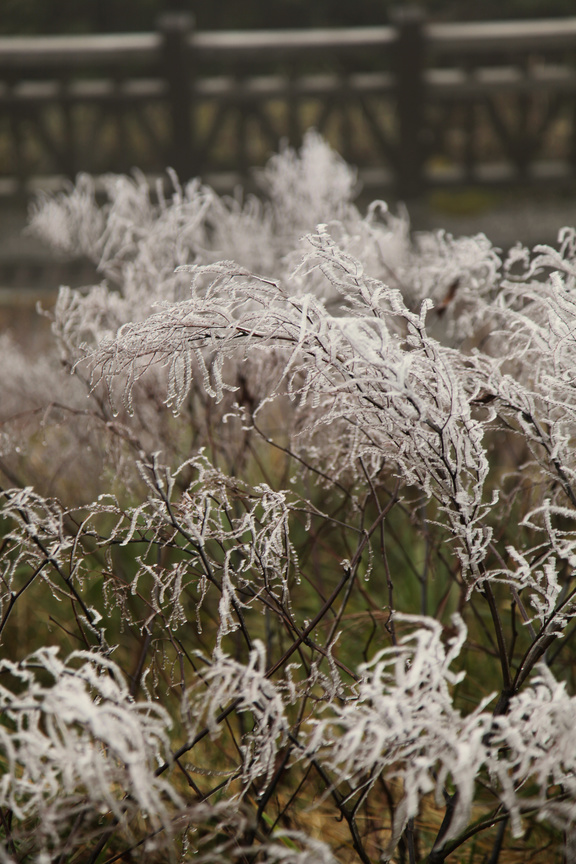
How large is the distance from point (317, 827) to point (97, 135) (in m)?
8.68

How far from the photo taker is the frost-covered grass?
41.3 inches

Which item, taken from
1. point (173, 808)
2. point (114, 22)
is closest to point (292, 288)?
point (173, 808)

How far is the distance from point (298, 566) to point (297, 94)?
8276 millimetres

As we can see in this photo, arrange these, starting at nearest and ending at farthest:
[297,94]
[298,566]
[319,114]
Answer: [298,566], [297,94], [319,114]

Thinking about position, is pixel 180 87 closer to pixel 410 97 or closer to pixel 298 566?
pixel 410 97

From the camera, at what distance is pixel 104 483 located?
2.95m

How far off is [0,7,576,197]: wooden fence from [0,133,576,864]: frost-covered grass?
5834 millimetres

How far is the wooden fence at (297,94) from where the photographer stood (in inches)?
344

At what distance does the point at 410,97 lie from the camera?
888 cm

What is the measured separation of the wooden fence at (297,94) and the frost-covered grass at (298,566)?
5834 mm

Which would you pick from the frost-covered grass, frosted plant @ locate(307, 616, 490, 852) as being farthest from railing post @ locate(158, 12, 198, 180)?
frosted plant @ locate(307, 616, 490, 852)

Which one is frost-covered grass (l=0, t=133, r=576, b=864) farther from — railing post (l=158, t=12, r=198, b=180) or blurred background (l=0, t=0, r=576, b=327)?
railing post (l=158, t=12, r=198, b=180)

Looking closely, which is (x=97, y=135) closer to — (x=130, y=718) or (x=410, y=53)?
(x=410, y=53)

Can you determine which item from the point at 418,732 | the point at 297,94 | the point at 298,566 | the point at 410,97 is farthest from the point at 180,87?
the point at 418,732
